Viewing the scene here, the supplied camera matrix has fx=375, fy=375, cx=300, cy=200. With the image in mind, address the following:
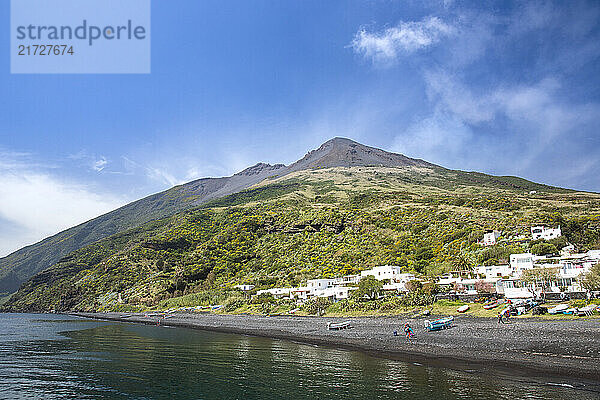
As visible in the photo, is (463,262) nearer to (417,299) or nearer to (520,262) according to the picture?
(520,262)

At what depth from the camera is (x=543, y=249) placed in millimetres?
65125

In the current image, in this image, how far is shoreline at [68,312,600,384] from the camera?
2197 cm

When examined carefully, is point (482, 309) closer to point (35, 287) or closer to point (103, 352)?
point (103, 352)

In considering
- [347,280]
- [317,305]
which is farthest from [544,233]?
[317,305]

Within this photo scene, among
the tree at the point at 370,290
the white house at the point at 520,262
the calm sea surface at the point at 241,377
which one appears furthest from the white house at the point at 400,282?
the calm sea surface at the point at 241,377

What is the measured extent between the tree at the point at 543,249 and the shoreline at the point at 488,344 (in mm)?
34051

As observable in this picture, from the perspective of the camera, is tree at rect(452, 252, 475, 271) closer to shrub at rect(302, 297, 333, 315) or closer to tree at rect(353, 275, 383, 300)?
tree at rect(353, 275, 383, 300)

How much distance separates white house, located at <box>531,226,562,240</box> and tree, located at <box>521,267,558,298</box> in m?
27.4

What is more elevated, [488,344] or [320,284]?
[320,284]

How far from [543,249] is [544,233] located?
1152cm

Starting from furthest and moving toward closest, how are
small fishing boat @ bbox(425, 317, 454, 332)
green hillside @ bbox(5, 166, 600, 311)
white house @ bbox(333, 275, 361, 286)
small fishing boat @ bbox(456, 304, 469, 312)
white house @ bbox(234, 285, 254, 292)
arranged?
white house @ bbox(234, 285, 254, 292) → green hillside @ bbox(5, 166, 600, 311) → white house @ bbox(333, 275, 361, 286) → small fishing boat @ bbox(456, 304, 469, 312) → small fishing boat @ bbox(425, 317, 454, 332)

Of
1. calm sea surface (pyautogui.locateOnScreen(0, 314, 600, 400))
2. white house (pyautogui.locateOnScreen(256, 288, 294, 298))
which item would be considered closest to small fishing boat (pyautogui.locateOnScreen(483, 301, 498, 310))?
calm sea surface (pyautogui.locateOnScreen(0, 314, 600, 400))

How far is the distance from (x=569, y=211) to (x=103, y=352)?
11736cm

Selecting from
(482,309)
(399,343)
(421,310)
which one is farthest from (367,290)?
(399,343)
